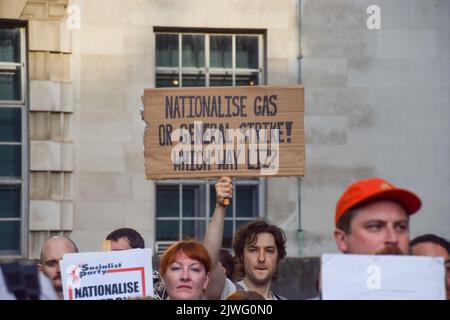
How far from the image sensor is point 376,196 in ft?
19.1

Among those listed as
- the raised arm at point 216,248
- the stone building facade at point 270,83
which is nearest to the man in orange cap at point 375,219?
the raised arm at point 216,248

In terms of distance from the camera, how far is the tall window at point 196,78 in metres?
12.8

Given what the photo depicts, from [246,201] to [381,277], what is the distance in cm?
744

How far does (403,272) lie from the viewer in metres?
5.55

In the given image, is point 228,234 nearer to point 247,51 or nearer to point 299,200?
point 299,200

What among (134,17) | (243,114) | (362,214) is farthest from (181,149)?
(134,17)

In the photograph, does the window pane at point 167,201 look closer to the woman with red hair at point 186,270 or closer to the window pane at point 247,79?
the window pane at point 247,79

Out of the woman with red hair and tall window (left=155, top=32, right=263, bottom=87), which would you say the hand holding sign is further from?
tall window (left=155, top=32, right=263, bottom=87)

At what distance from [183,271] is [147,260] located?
600 mm

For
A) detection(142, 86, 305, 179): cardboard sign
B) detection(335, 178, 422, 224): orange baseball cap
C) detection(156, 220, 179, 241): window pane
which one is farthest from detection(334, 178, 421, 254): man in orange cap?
detection(156, 220, 179, 241): window pane

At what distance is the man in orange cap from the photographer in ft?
18.9

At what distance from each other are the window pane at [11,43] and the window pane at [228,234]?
265cm

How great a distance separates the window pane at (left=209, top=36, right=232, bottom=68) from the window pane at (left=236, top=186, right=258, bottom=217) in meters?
1.27
